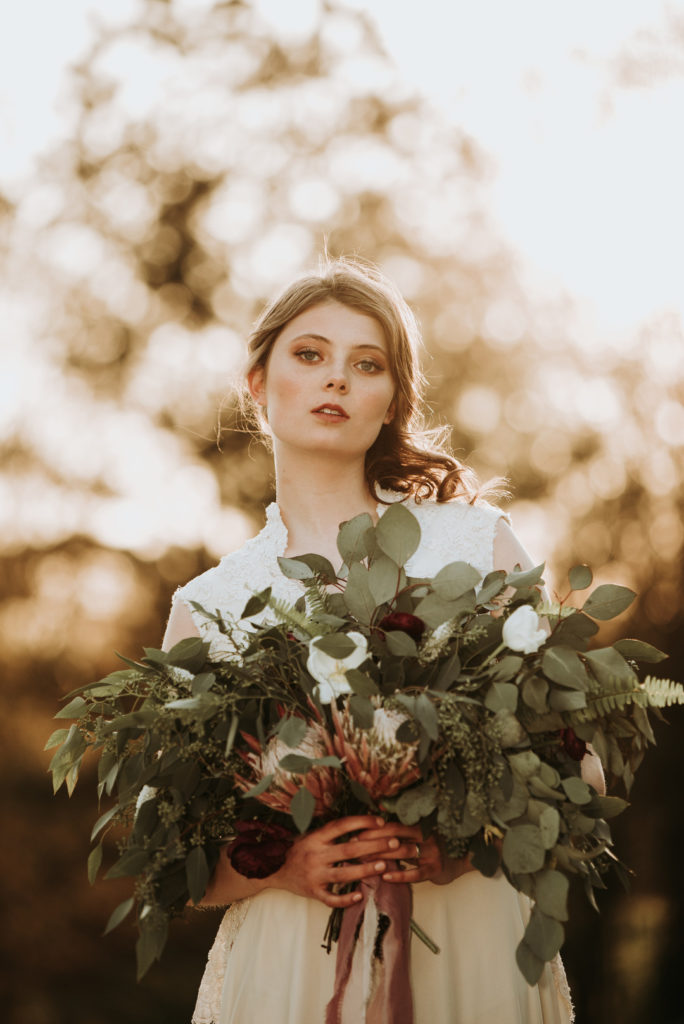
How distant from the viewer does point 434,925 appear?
2.22 m

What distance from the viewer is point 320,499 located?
9.15 ft

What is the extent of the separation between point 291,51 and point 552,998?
6.27 meters

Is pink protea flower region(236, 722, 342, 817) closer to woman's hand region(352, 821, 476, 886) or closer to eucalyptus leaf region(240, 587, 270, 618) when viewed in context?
woman's hand region(352, 821, 476, 886)

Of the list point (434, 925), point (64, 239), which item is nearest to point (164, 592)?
point (64, 239)

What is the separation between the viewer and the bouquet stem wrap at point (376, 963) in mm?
1919

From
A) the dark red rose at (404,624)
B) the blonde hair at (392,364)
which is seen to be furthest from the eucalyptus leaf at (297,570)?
the blonde hair at (392,364)

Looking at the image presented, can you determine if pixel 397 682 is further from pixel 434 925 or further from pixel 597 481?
pixel 597 481

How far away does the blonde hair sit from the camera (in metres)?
2.79

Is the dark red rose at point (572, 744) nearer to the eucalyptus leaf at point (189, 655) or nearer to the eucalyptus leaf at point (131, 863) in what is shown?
the eucalyptus leaf at point (189, 655)

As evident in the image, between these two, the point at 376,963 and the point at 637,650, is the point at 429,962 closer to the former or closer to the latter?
the point at 376,963

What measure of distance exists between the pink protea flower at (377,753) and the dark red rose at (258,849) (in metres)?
0.21

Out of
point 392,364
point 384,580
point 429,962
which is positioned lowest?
point 429,962

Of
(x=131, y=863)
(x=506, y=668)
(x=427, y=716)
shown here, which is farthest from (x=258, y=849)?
(x=506, y=668)

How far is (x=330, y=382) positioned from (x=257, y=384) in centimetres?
Result: 40
